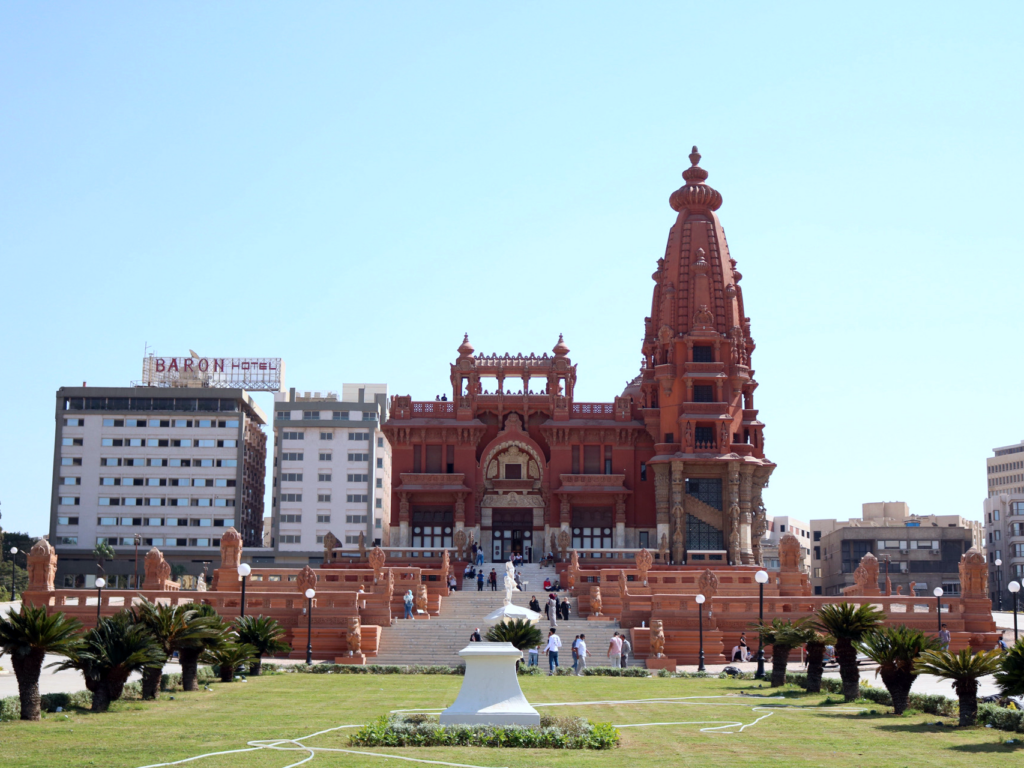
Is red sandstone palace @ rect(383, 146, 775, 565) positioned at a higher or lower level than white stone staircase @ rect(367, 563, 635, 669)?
higher

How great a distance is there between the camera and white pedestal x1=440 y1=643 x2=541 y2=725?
22.1 metres

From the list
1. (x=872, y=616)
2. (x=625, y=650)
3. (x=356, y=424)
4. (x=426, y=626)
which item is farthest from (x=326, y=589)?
(x=356, y=424)

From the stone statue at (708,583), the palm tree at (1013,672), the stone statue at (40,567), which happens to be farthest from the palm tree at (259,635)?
the palm tree at (1013,672)

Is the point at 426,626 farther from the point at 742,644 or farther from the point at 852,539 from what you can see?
the point at 852,539

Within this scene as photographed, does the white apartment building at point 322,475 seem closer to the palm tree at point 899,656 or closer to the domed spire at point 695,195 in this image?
the domed spire at point 695,195

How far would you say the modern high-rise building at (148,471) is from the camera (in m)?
111

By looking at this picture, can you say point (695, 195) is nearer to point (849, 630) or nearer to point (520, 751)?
point (849, 630)

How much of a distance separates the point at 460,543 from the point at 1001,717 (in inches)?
1908

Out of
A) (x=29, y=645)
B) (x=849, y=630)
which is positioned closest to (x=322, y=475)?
(x=849, y=630)

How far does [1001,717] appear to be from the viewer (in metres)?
23.6

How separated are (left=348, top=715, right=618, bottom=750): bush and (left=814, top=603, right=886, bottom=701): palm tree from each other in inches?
401

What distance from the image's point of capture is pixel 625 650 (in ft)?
143

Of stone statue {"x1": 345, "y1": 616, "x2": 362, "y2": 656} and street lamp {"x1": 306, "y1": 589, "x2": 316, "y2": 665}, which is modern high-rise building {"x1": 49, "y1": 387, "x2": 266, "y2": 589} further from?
stone statue {"x1": 345, "y1": 616, "x2": 362, "y2": 656}

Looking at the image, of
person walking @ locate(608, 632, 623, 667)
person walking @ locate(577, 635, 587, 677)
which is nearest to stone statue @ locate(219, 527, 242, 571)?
person walking @ locate(608, 632, 623, 667)
